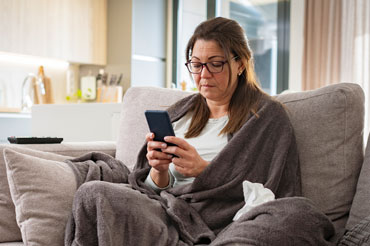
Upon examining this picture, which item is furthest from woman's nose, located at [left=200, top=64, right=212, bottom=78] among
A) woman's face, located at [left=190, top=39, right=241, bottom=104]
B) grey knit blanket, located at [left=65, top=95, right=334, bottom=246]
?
grey knit blanket, located at [left=65, top=95, right=334, bottom=246]

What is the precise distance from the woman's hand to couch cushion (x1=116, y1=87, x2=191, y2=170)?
0.80ft

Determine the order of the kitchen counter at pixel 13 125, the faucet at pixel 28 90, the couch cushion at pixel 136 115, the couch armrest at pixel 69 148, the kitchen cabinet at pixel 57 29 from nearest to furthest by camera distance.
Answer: the couch armrest at pixel 69 148 < the couch cushion at pixel 136 115 < the kitchen counter at pixel 13 125 < the kitchen cabinet at pixel 57 29 < the faucet at pixel 28 90

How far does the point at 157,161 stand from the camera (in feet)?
5.03

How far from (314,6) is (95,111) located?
259cm

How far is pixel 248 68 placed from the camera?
176 centimetres

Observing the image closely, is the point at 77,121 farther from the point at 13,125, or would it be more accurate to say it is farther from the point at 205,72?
the point at 205,72

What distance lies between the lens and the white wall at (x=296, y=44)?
462cm

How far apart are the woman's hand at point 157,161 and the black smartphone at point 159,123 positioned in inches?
0.8

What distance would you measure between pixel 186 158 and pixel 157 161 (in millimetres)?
98

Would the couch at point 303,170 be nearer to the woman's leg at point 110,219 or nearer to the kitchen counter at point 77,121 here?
the woman's leg at point 110,219

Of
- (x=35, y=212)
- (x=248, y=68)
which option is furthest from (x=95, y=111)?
(x=35, y=212)

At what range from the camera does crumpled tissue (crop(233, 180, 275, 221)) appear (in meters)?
1.44

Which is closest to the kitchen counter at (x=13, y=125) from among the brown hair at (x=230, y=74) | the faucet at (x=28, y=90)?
the faucet at (x=28, y=90)

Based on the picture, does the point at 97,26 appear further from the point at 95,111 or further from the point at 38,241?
the point at 38,241
